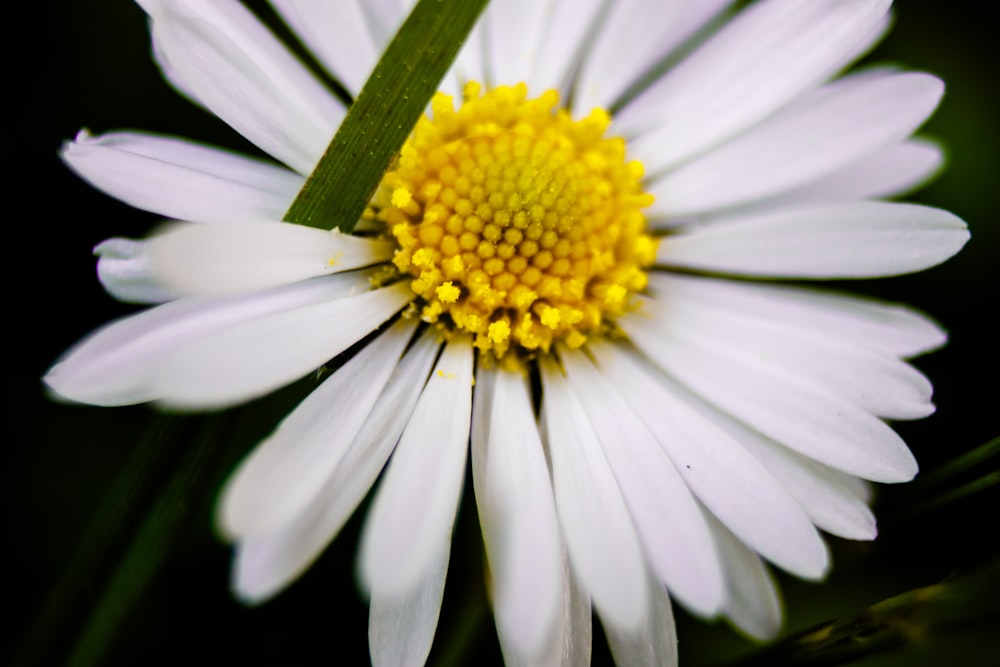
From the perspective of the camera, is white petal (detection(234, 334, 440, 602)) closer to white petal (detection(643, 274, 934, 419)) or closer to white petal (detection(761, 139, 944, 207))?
white petal (detection(643, 274, 934, 419))

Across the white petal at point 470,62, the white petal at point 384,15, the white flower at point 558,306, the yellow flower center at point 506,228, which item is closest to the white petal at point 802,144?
the white flower at point 558,306

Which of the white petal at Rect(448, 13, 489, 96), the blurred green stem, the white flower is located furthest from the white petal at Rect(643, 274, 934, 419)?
the white petal at Rect(448, 13, 489, 96)

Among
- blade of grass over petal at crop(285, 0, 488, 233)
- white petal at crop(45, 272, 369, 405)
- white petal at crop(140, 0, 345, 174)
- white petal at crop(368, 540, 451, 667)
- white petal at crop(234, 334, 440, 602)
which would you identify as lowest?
white petal at crop(368, 540, 451, 667)

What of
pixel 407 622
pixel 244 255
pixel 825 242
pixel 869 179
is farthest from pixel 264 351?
pixel 869 179

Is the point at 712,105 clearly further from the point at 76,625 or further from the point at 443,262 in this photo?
the point at 76,625

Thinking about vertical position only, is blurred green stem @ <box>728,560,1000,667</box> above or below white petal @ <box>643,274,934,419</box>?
below

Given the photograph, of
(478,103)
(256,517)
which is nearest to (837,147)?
(478,103)
